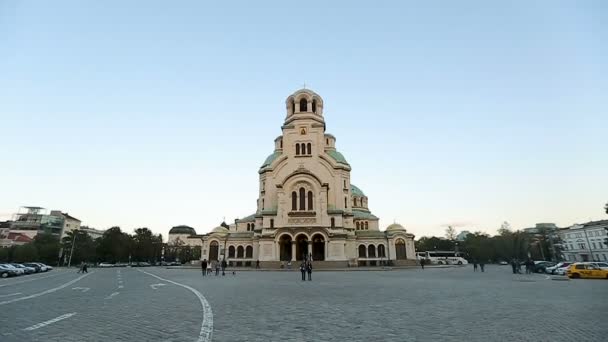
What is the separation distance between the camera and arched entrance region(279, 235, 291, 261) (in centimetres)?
5238

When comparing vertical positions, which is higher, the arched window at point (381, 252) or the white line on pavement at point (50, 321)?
the arched window at point (381, 252)

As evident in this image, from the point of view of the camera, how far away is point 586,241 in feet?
277

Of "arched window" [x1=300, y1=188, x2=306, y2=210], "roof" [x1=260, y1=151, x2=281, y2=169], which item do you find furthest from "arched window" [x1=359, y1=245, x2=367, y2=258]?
"roof" [x1=260, y1=151, x2=281, y2=169]

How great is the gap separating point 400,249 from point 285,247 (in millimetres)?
19689

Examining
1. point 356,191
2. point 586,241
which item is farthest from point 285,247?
point 586,241

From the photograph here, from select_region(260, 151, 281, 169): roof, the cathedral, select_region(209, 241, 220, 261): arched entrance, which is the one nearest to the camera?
the cathedral

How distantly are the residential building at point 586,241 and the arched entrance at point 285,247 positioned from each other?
72.1 m

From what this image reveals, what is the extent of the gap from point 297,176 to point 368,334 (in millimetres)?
46219

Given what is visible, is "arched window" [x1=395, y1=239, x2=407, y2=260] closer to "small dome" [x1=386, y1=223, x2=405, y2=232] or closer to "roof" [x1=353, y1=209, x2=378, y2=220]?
"small dome" [x1=386, y1=223, x2=405, y2=232]

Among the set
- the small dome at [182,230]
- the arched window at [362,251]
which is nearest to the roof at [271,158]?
the arched window at [362,251]

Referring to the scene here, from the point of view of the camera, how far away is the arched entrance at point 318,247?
171 feet

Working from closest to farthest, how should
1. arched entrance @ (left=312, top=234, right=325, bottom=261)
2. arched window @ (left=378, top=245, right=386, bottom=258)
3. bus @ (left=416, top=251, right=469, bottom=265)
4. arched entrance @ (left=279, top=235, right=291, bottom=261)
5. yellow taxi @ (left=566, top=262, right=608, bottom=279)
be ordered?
yellow taxi @ (left=566, top=262, right=608, bottom=279)
arched entrance @ (left=312, top=234, right=325, bottom=261)
arched entrance @ (left=279, top=235, right=291, bottom=261)
arched window @ (left=378, top=245, right=386, bottom=258)
bus @ (left=416, top=251, right=469, bottom=265)

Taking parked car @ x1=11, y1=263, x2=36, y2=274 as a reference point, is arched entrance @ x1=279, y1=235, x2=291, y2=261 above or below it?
above

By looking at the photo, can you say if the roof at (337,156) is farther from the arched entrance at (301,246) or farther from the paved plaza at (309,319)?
the paved plaza at (309,319)
